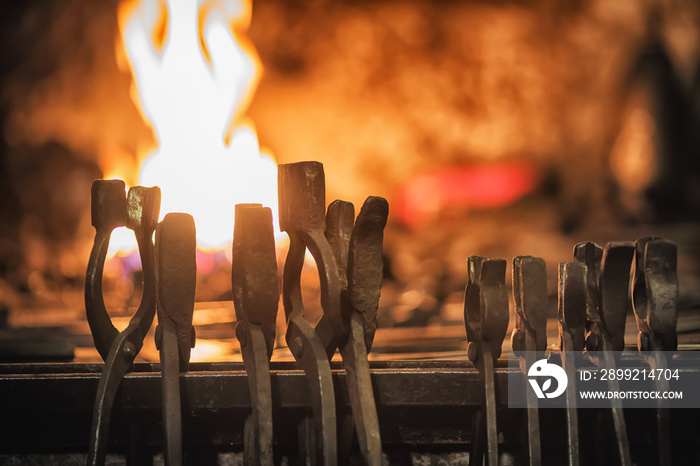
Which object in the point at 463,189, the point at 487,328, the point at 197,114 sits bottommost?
the point at 487,328

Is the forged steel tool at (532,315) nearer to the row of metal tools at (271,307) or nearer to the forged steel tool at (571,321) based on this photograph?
the forged steel tool at (571,321)

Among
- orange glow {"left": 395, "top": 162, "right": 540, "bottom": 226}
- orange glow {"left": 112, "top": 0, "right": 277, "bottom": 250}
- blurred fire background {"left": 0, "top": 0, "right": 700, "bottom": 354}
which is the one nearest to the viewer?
orange glow {"left": 112, "top": 0, "right": 277, "bottom": 250}

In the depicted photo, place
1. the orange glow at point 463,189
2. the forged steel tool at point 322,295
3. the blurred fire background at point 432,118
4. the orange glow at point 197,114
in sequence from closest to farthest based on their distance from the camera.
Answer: the forged steel tool at point 322,295, the orange glow at point 197,114, the blurred fire background at point 432,118, the orange glow at point 463,189

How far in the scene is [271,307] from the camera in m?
0.69

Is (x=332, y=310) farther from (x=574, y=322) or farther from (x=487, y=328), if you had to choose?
(x=574, y=322)

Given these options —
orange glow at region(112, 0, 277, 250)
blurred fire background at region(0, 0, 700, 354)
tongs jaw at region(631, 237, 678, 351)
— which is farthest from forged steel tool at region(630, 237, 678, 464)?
blurred fire background at region(0, 0, 700, 354)

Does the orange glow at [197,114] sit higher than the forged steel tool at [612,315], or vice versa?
the orange glow at [197,114]

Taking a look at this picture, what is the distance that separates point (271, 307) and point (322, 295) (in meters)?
0.06

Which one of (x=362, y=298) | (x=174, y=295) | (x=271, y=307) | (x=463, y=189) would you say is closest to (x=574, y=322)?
(x=362, y=298)

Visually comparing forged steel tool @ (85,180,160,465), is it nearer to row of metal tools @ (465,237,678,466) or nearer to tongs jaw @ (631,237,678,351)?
row of metal tools @ (465,237,678,466)

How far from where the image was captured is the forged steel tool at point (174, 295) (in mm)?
691

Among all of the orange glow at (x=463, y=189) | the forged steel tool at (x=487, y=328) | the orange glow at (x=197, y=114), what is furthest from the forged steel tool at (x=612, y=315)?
the orange glow at (x=463, y=189)

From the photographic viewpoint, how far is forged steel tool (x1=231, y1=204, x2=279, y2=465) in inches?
26.8

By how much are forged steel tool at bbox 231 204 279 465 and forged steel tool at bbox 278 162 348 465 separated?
0.03 meters
